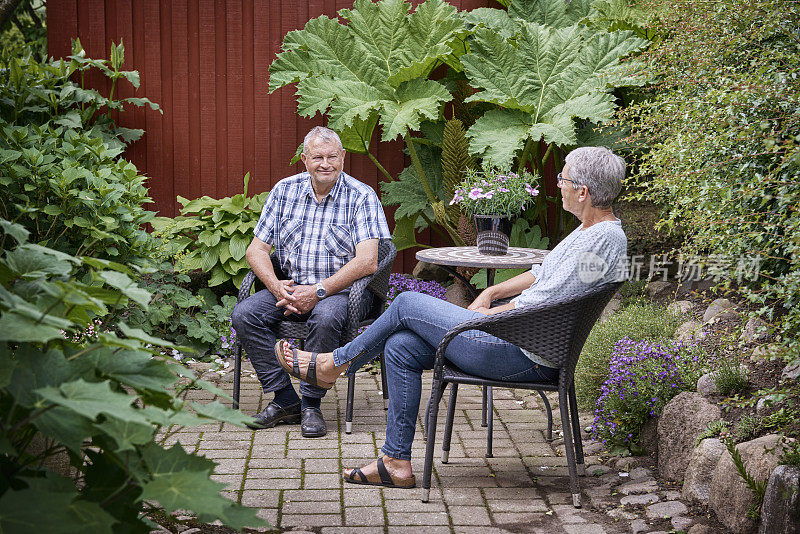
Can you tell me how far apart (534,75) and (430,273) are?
63.8 inches

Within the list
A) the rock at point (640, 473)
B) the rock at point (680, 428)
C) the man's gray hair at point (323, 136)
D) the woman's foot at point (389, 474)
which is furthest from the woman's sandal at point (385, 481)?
the man's gray hair at point (323, 136)

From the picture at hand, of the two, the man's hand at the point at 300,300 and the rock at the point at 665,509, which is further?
the man's hand at the point at 300,300

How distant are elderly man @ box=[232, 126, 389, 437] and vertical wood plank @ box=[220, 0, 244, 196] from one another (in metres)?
2.04

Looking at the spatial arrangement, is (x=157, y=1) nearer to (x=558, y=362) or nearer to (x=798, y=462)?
(x=558, y=362)

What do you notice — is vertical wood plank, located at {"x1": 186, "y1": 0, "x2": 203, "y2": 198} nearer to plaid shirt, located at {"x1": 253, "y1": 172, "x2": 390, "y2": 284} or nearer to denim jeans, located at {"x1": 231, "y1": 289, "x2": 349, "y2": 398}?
plaid shirt, located at {"x1": 253, "y1": 172, "x2": 390, "y2": 284}

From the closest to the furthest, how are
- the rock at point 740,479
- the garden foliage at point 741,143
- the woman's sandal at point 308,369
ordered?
the rock at point 740,479
the garden foliage at point 741,143
the woman's sandal at point 308,369

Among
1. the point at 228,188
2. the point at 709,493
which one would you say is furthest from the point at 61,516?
Answer: the point at 228,188

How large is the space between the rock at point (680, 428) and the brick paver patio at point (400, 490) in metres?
0.32

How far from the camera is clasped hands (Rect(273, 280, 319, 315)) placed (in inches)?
149

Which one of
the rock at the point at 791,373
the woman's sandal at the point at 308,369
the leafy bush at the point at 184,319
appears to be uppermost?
the rock at the point at 791,373

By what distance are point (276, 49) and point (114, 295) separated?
4599 mm

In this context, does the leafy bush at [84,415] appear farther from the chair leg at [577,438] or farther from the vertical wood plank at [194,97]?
the vertical wood plank at [194,97]

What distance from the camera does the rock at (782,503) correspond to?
218 cm

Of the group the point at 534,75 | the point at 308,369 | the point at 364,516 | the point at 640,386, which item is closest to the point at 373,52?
the point at 534,75
